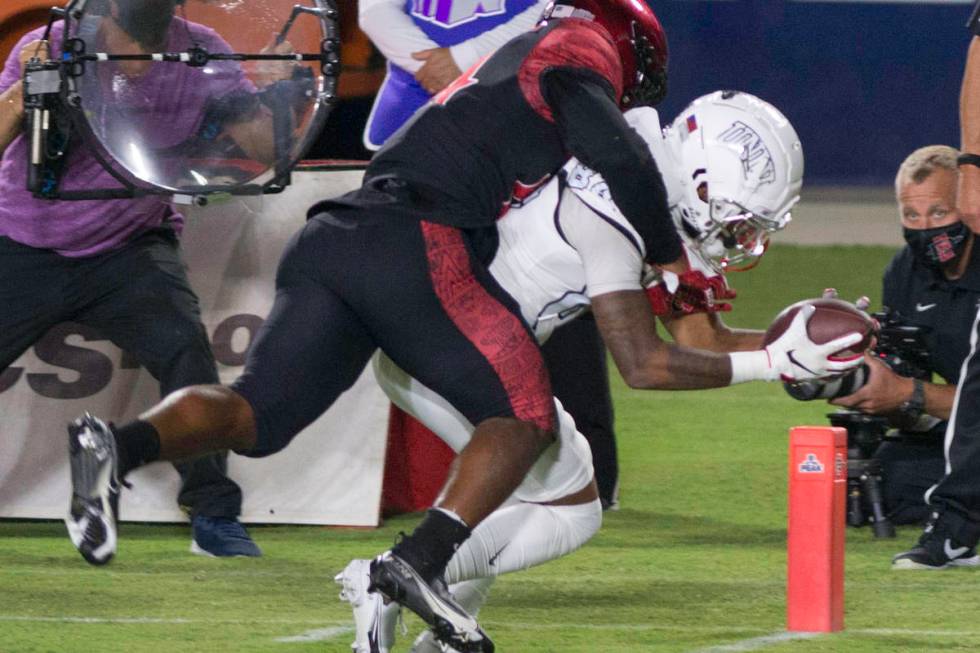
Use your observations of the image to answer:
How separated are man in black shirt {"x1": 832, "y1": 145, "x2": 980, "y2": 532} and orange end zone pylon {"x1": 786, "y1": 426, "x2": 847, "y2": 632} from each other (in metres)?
1.23

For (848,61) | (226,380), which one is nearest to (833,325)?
(226,380)

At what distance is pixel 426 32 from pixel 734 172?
227cm

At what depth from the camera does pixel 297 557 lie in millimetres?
5477

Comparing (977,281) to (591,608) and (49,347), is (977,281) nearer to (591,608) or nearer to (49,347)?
(591,608)

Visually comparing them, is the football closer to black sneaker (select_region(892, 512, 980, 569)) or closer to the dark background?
black sneaker (select_region(892, 512, 980, 569))

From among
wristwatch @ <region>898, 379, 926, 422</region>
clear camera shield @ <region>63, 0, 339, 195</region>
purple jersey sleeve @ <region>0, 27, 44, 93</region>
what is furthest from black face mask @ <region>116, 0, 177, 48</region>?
wristwatch @ <region>898, 379, 926, 422</region>

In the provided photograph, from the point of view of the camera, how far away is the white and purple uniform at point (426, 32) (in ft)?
20.6

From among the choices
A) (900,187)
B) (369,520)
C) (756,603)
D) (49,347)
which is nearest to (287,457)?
(369,520)

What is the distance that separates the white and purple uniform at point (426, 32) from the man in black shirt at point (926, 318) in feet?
4.48

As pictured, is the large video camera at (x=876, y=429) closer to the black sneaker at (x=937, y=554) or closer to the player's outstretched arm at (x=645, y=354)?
the black sneaker at (x=937, y=554)

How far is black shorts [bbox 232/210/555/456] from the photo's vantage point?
4.04 meters

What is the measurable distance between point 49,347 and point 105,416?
271mm

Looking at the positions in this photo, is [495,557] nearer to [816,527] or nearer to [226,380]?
[816,527]

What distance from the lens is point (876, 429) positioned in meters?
5.77
